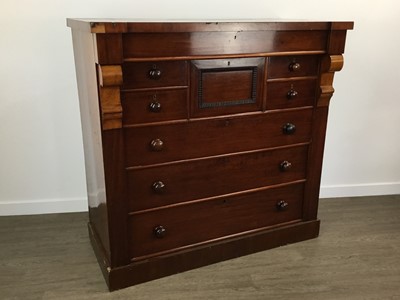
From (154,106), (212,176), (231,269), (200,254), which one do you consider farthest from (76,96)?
(231,269)

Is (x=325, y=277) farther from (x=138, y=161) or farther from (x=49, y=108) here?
(x=49, y=108)

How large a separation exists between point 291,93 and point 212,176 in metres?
0.52

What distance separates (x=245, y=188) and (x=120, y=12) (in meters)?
1.09

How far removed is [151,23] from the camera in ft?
4.85

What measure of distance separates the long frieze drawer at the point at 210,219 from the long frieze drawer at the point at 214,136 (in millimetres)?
244

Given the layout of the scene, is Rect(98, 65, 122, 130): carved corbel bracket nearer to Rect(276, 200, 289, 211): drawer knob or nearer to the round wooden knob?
the round wooden knob

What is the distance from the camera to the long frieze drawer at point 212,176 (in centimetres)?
172

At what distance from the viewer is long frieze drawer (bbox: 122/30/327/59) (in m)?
1.51

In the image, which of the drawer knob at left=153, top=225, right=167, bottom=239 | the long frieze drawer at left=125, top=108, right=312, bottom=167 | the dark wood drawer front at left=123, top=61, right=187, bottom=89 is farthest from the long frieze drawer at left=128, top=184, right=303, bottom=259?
the dark wood drawer front at left=123, top=61, right=187, bottom=89

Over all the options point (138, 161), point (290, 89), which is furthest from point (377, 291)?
point (138, 161)

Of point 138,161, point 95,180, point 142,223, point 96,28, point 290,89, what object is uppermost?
point 96,28

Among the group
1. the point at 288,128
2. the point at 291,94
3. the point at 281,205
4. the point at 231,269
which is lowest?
the point at 231,269

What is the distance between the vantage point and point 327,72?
1880 millimetres

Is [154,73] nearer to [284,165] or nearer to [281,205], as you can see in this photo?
[284,165]
